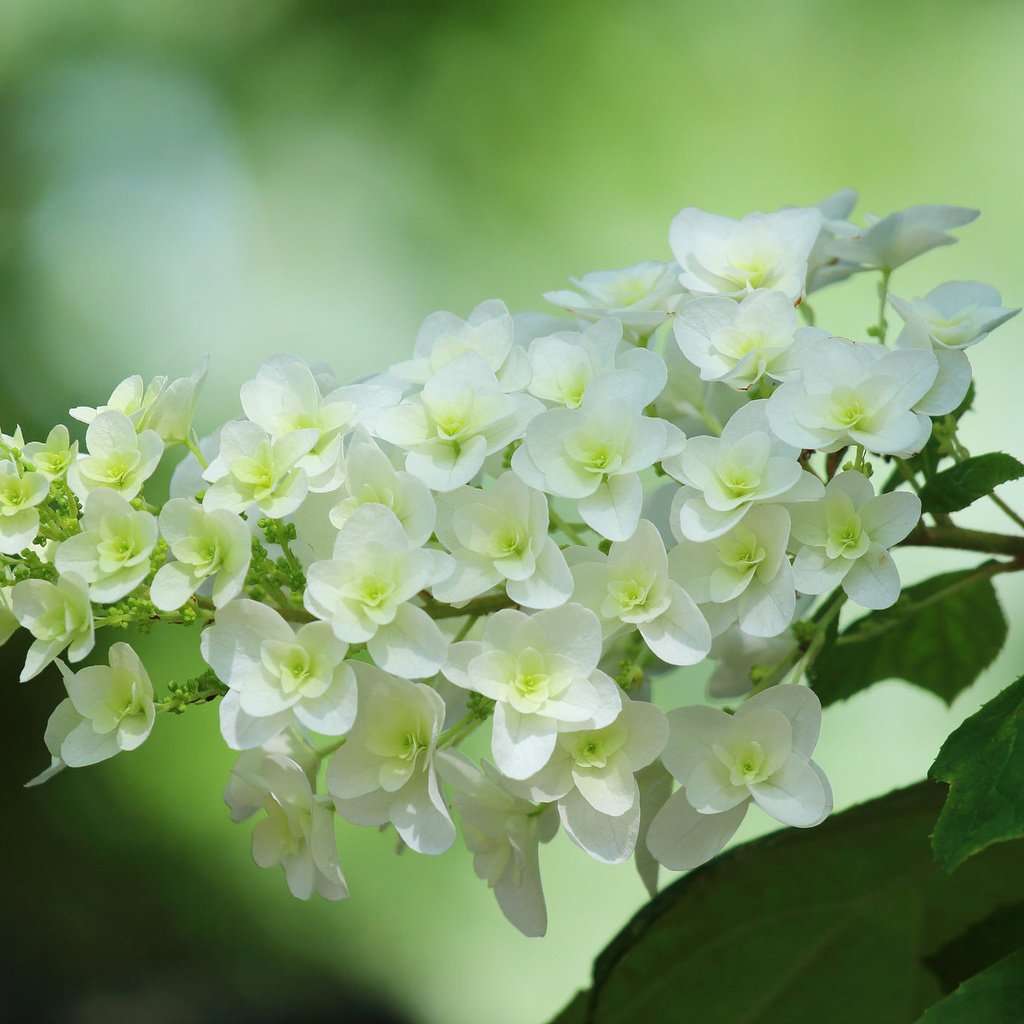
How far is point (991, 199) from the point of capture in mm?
1380

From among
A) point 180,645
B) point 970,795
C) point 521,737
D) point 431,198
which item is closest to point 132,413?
point 521,737

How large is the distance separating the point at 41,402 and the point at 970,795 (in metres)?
1.39

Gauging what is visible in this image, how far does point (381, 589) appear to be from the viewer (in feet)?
1.26

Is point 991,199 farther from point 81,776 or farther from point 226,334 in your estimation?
point 81,776

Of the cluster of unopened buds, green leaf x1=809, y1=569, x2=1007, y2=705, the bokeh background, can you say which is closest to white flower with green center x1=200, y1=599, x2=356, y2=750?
the cluster of unopened buds

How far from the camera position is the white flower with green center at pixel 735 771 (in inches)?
15.6

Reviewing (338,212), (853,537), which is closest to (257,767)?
(853,537)

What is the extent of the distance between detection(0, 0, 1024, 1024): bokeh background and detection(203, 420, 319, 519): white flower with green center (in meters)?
0.98

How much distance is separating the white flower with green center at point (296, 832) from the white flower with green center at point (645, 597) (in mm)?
130

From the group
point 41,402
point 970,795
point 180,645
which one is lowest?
point 180,645

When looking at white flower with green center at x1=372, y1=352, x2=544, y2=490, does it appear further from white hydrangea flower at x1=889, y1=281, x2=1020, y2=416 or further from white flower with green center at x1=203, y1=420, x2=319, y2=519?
white hydrangea flower at x1=889, y1=281, x2=1020, y2=416

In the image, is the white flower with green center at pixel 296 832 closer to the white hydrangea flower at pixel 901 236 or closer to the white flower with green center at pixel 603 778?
the white flower with green center at pixel 603 778

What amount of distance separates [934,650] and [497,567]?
409mm

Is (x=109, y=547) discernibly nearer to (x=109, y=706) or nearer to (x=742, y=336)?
(x=109, y=706)
